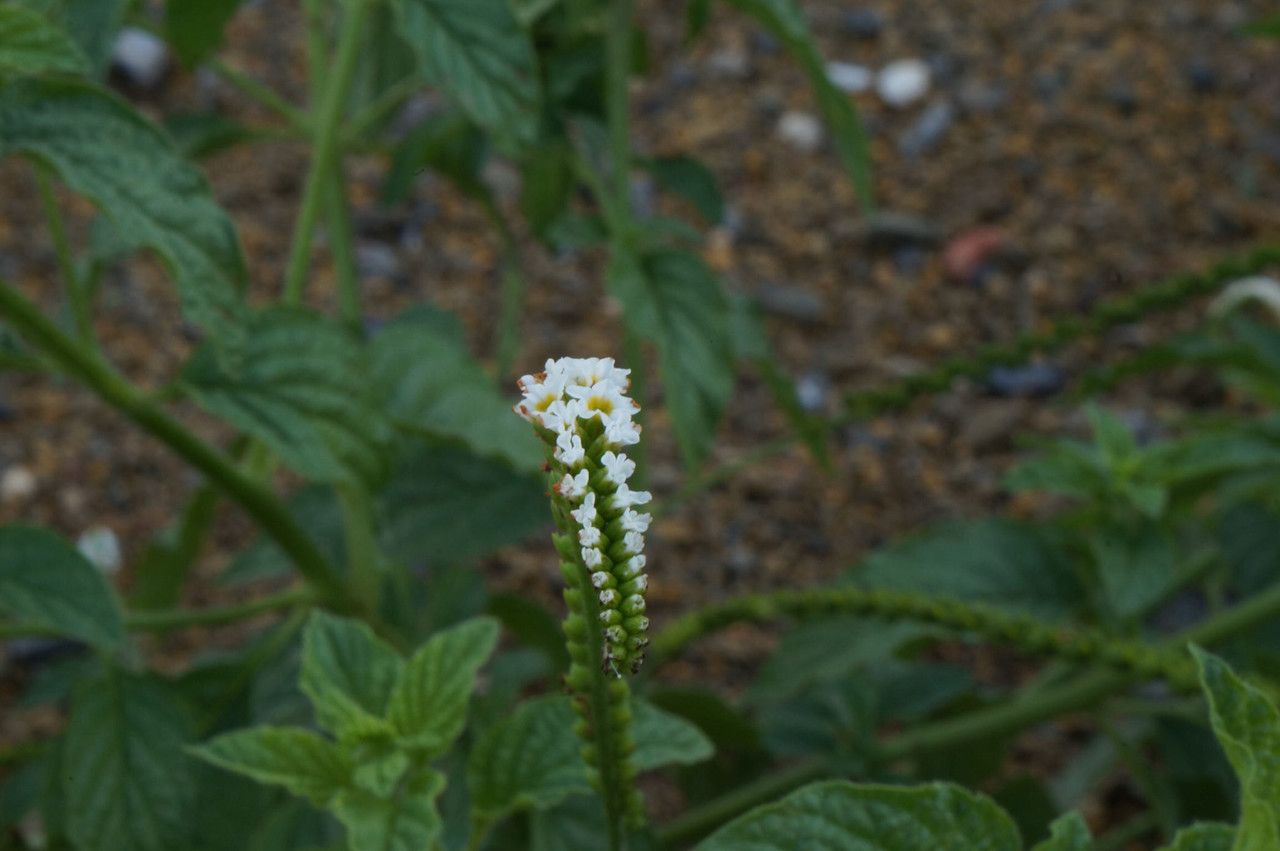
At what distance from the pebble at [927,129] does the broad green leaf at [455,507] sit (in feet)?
4.38

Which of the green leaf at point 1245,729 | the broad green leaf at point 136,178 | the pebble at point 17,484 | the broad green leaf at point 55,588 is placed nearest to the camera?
the green leaf at point 1245,729

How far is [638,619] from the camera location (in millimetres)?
524

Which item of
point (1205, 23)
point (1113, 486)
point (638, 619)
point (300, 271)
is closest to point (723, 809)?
point (1113, 486)

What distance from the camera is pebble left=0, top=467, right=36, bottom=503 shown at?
193 cm

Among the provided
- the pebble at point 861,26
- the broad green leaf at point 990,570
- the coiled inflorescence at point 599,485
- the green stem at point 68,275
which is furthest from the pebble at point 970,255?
the coiled inflorescence at point 599,485

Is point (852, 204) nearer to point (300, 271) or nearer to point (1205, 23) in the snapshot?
point (1205, 23)

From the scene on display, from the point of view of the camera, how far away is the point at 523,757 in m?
0.79

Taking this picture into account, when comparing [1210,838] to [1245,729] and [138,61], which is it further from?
[138,61]

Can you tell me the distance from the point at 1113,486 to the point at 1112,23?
1.56 meters

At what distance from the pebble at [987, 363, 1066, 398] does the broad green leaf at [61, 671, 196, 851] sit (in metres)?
1.27

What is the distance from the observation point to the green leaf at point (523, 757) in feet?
2.55

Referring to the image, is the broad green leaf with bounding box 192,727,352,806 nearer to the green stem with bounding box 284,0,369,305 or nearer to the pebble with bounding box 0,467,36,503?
the green stem with bounding box 284,0,369,305

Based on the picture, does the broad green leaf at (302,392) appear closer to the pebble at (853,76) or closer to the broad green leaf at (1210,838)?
the broad green leaf at (1210,838)

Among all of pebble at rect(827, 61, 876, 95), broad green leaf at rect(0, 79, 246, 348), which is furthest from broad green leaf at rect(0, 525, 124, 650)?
pebble at rect(827, 61, 876, 95)
